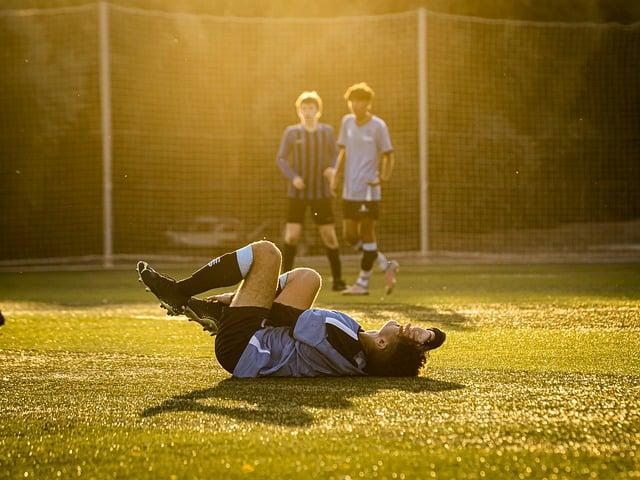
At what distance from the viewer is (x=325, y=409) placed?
173 inches

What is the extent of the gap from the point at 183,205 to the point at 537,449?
14874 mm

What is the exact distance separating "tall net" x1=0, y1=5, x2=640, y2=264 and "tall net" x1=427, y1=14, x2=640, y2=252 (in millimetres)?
29

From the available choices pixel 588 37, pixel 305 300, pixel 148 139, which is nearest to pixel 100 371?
pixel 305 300

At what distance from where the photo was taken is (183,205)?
1820 cm

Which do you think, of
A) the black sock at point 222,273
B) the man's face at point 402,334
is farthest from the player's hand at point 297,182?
the man's face at point 402,334

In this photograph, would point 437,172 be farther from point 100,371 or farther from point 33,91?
point 100,371

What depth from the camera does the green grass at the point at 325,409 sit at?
11.4ft

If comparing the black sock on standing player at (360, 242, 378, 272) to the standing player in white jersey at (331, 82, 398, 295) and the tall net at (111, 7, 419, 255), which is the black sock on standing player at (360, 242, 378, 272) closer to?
the standing player in white jersey at (331, 82, 398, 295)

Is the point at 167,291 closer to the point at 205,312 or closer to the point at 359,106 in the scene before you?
the point at 205,312

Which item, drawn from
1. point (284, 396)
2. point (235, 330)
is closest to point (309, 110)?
point (235, 330)

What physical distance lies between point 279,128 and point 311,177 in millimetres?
7696

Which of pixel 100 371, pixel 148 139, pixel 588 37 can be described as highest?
pixel 588 37

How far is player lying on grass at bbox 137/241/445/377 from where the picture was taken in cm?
518

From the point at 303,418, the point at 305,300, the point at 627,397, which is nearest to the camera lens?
the point at 303,418
